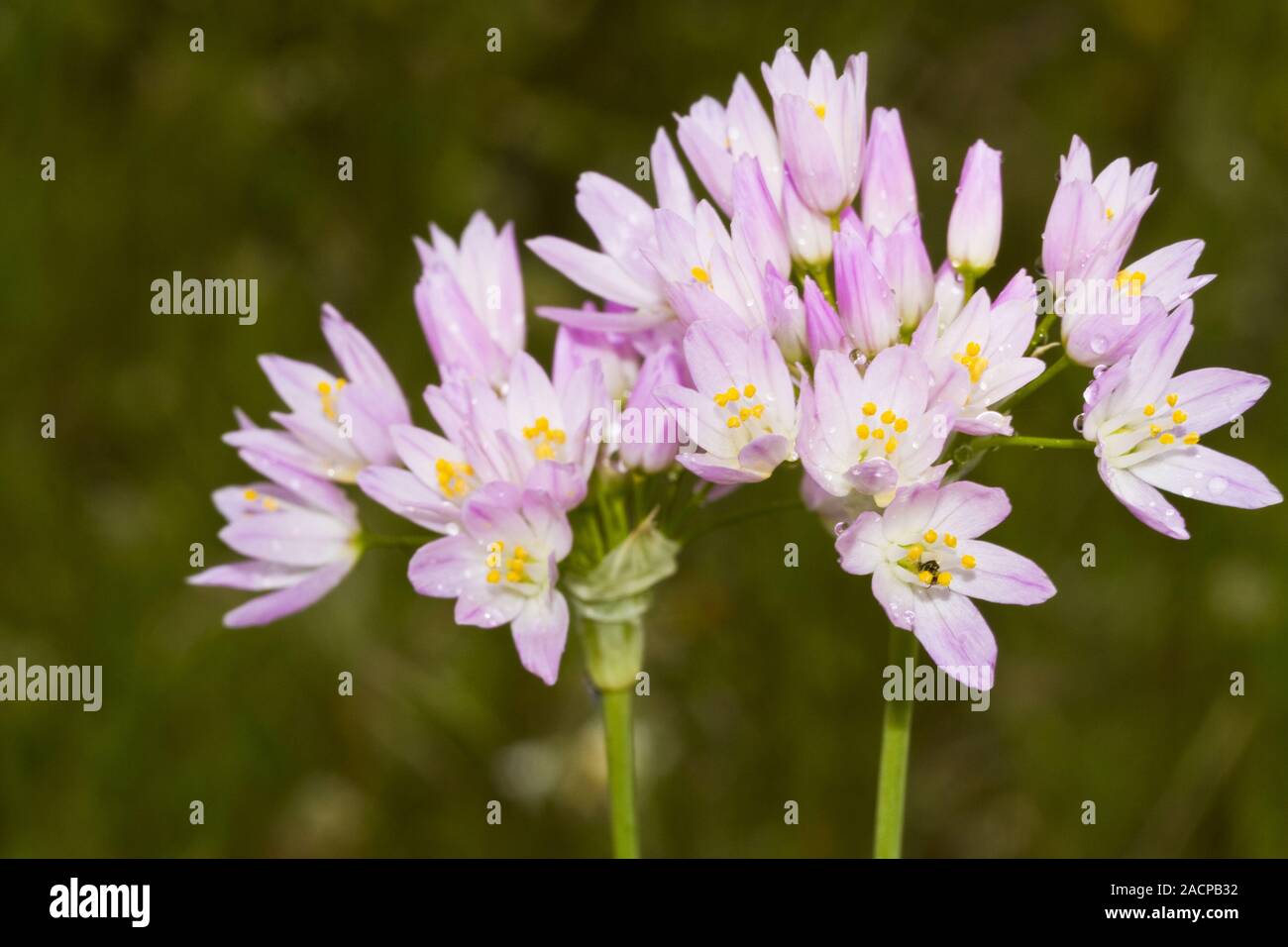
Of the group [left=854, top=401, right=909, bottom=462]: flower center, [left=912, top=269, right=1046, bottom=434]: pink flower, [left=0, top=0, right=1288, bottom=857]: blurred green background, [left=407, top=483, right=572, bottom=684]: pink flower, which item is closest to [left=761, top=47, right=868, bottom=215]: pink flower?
[left=912, top=269, right=1046, bottom=434]: pink flower

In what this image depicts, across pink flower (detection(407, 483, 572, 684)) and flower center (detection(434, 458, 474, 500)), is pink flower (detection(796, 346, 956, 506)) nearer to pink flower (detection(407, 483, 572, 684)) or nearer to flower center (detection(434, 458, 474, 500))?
pink flower (detection(407, 483, 572, 684))

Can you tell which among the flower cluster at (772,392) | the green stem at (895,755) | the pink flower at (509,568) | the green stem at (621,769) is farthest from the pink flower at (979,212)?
the green stem at (621,769)

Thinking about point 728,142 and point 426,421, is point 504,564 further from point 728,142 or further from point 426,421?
point 426,421

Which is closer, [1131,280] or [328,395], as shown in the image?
[1131,280]

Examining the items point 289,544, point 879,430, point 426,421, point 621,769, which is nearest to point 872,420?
point 879,430

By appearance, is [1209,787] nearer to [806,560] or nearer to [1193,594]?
[1193,594]

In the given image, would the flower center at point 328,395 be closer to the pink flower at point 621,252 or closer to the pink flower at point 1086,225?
the pink flower at point 621,252
